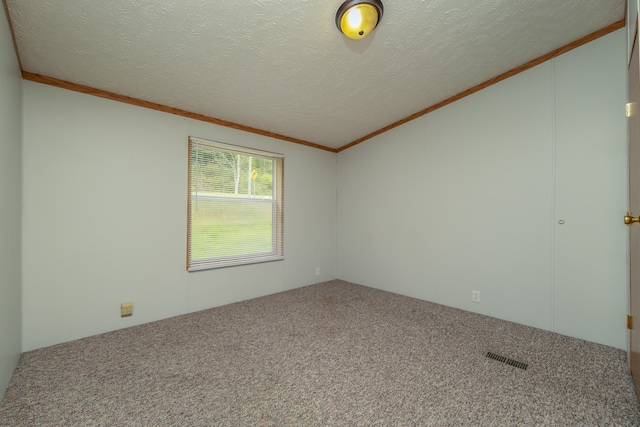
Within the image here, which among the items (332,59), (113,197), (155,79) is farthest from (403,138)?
(113,197)

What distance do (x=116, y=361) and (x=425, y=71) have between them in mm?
Result: 3579

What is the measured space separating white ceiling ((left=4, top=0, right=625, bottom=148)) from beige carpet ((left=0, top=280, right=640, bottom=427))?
2262 millimetres

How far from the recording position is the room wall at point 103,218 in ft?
7.23

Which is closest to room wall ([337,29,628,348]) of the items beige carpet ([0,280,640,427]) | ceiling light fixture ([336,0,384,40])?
beige carpet ([0,280,640,427])

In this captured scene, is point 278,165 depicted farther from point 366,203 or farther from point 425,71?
point 425,71

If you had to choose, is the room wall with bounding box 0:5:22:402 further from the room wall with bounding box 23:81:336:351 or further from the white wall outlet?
the white wall outlet

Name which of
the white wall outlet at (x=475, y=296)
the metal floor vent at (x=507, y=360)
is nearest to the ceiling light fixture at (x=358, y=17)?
the metal floor vent at (x=507, y=360)

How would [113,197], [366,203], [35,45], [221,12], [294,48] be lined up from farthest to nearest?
1. [366,203]
2. [113,197]
3. [294,48]
4. [35,45]
5. [221,12]

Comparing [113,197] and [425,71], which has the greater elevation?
[425,71]

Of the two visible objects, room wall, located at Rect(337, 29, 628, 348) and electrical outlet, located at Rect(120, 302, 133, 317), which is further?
electrical outlet, located at Rect(120, 302, 133, 317)

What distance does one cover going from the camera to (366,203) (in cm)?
418

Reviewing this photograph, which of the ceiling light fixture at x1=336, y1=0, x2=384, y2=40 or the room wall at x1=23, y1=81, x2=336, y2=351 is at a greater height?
the ceiling light fixture at x1=336, y1=0, x2=384, y2=40

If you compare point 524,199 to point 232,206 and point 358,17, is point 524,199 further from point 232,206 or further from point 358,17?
point 232,206

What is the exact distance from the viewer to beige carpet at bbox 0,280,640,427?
4.90ft
